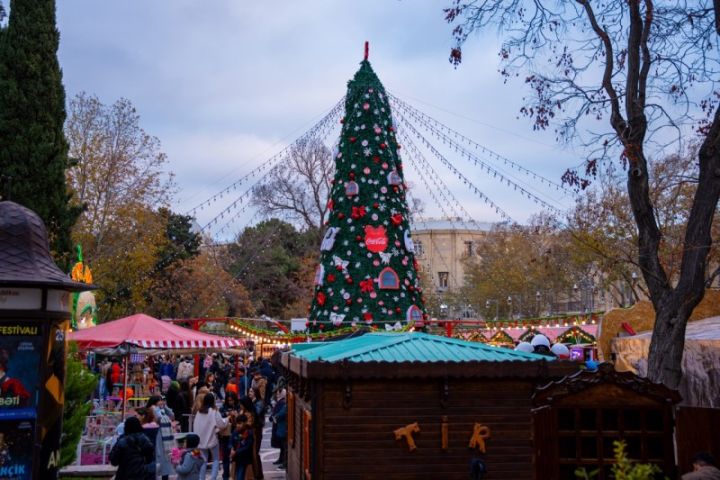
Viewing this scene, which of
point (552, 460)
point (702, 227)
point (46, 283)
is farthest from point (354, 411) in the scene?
point (702, 227)

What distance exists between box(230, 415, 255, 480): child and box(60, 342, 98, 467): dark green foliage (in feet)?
7.67

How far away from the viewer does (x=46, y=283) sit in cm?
798

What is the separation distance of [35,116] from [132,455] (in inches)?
450

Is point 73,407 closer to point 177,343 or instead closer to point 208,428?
point 208,428

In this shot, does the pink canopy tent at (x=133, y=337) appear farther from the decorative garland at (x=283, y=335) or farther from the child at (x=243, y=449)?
the decorative garland at (x=283, y=335)

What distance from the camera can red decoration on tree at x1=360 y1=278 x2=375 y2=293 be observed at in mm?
23625

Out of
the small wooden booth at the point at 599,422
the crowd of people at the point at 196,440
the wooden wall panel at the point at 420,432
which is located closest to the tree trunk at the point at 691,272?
the wooden wall panel at the point at 420,432

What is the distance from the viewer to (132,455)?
28.3 feet

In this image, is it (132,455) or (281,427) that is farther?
(281,427)

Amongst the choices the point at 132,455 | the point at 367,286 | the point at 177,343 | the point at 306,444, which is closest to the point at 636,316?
the point at 367,286

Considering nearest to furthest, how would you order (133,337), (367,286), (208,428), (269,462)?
(208,428)
(269,462)
(133,337)
(367,286)

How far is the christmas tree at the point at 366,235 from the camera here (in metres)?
23.7

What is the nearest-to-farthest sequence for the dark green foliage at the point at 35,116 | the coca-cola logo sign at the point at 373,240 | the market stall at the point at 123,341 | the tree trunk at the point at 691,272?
the tree trunk at the point at 691,272 → the market stall at the point at 123,341 → the dark green foliage at the point at 35,116 → the coca-cola logo sign at the point at 373,240

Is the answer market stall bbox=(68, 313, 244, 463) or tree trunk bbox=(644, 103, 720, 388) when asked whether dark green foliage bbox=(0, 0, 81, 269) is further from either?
tree trunk bbox=(644, 103, 720, 388)
